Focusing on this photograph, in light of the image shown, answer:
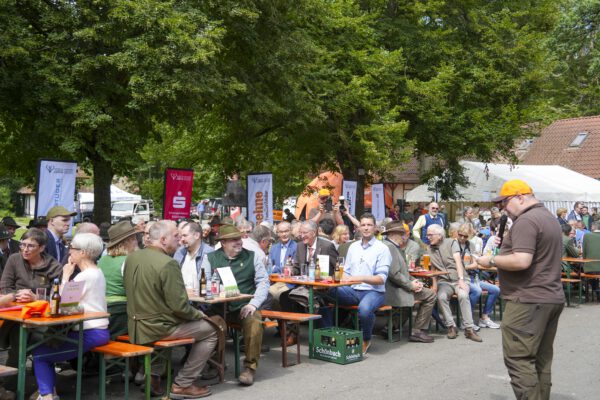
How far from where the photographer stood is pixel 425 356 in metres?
8.78

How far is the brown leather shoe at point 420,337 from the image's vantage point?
9.69m

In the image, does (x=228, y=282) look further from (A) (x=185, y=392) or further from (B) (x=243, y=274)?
(A) (x=185, y=392)

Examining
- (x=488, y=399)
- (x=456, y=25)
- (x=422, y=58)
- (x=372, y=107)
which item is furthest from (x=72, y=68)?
(x=456, y=25)

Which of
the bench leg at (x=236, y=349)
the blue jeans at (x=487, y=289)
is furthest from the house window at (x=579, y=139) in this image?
the bench leg at (x=236, y=349)

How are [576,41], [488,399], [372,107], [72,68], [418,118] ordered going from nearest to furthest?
1. [488,399]
2. [72,68]
3. [372,107]
4. [418,118]
5. [576,41]

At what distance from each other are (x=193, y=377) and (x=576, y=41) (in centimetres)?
3534

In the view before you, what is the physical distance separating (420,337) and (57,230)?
5.11 metres

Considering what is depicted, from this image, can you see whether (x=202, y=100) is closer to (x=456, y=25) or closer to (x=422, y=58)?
(x=422, y=58)

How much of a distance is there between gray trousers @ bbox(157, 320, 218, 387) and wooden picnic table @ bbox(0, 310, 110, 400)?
86 cm

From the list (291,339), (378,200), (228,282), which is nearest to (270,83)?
(378,200)

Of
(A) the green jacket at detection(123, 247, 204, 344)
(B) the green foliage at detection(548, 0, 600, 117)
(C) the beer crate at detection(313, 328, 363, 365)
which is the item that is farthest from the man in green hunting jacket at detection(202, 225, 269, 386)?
(B) the green foliage at detection(548, 0, 600, 117)

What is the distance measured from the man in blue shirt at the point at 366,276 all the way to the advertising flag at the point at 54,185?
4.86 meters

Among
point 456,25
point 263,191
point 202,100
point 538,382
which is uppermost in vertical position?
point 456,25

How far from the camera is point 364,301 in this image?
29.1ft
